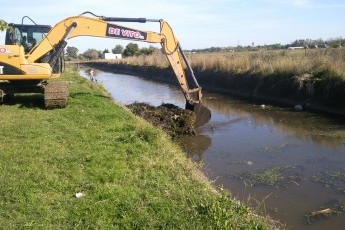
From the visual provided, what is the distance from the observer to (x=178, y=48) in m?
13.2

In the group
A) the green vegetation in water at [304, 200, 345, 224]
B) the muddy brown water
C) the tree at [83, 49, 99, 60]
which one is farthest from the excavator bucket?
the tree at [83, 49, 99, 60]

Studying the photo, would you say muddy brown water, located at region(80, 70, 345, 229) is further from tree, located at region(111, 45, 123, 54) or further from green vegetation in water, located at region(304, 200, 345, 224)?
tree, located at region(111, 45, 123, 54)

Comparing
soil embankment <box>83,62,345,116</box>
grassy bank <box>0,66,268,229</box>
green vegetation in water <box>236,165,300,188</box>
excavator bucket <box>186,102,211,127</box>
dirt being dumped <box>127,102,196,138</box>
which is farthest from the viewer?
soil embankment <box>83,62,345,116</box>

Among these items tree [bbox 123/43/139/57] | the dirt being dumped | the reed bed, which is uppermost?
tree [bbox 123/43/139/57]

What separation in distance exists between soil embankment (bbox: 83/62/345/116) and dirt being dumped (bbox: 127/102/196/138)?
20.5 feet

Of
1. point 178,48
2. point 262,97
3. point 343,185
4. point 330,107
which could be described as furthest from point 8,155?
point 262,97

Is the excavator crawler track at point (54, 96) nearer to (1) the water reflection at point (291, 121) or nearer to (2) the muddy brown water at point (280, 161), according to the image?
(2) the muddy brown water at point (280, 161)

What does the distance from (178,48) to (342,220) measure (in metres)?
8.12

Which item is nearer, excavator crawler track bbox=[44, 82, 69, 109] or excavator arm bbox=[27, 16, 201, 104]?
excavator crawler track bbox=[44, 82, 69, 109]

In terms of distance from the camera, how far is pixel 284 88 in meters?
19.6

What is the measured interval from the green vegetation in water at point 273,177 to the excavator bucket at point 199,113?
14.7 feet

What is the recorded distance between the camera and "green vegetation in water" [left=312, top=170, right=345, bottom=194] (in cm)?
777

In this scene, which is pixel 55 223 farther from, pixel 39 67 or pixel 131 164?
pixel 39 67

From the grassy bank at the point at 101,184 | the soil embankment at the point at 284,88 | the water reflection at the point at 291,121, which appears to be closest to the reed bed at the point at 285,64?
the soil embankment at the point at 284,88
